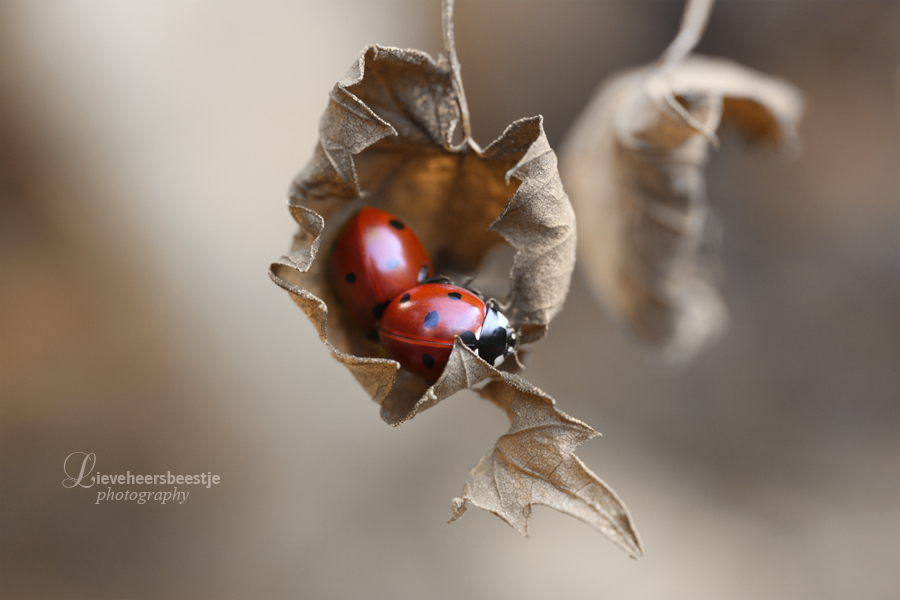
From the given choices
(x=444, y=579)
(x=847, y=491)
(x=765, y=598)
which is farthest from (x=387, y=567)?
(x=847, y=491)

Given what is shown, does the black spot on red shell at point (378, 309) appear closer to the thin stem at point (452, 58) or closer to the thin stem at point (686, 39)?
the thin stem at point (452, 58)

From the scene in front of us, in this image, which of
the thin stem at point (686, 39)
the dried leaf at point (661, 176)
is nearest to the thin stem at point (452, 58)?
the dried leaf at point (661, 176)

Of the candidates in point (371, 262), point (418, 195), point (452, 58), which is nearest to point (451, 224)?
point (418, 195)

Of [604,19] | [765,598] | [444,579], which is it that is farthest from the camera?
[604,19]

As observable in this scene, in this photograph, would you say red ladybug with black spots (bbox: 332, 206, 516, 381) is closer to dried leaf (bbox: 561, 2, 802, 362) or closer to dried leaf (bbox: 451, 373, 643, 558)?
dried leaf (bbox: 451, 373, 643, 558)

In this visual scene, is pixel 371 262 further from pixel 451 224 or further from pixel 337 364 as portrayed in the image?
pixel 337 364

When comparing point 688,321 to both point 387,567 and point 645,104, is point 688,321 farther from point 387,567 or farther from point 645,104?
point 387,567

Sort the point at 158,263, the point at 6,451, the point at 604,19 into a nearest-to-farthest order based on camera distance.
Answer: the point at 6,451, the point at 158,263, the point at 604,19

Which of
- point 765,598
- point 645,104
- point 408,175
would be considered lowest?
point 765,598

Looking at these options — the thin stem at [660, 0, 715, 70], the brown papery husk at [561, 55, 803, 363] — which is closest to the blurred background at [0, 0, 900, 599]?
the brown papery husk at [561, 55, 803, 363]
